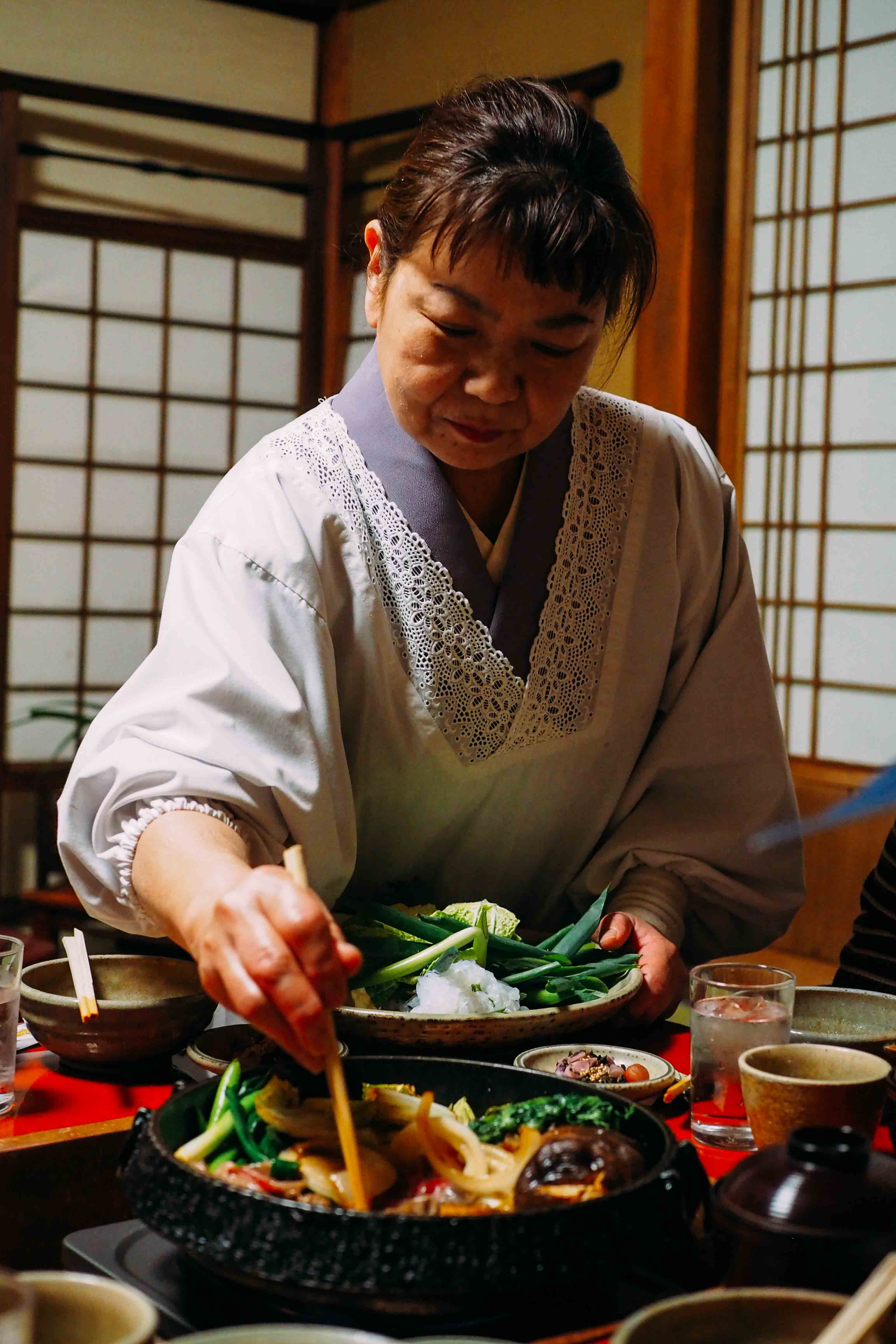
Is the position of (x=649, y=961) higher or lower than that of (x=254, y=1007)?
lower

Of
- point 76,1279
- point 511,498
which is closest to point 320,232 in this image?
point 511,498

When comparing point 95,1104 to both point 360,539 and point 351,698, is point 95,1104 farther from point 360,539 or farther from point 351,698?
point 360,539

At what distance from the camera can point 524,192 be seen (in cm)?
159

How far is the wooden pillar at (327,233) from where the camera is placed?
635 cm

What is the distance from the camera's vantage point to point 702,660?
2.05 meters

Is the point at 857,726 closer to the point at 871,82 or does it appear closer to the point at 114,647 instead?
the point at 871,82

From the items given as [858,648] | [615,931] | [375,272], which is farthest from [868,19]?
[615,931]

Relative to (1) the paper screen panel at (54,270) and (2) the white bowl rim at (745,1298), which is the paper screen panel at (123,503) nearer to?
(1) the paper screen panel at (54,270)

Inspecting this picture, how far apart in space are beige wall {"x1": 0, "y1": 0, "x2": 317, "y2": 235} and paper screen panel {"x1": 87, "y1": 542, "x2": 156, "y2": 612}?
144 centimetres

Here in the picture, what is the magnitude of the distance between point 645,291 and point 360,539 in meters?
0.48

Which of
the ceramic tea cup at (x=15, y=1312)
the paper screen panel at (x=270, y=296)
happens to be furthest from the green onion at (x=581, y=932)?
the paper screen panel at (x=270, y=296)

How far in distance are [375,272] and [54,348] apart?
15.3 ft

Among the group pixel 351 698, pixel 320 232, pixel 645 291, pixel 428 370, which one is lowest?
pixel 351 698

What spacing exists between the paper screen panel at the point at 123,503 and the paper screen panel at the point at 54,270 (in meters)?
0.74
